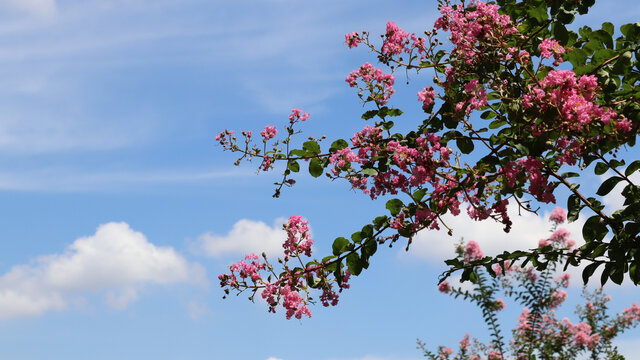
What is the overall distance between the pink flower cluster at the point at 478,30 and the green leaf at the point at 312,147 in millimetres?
1213

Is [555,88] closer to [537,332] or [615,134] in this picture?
[615,134]

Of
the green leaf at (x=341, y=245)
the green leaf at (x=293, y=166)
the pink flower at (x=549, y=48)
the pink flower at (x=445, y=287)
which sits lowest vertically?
the green leaf at (x=341, y=245)

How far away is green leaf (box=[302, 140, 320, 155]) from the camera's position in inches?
187

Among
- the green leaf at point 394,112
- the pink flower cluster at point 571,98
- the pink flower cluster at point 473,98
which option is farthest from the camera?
the green leaf at point 394,112

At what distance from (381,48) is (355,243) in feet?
5.45

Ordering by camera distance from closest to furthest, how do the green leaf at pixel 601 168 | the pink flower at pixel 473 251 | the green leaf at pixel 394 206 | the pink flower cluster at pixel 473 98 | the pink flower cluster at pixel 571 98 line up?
the pink flower cluster at pixel 571 98, the pink flower cluster at pixel 473 98, the green leaf at pixel 394 206, the green leaf at pixel 601 168, the pink flower at pixel 473 251

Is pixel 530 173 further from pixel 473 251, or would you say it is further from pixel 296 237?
pixel 473 251

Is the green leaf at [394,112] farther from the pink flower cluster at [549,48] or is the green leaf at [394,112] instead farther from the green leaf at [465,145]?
the pink flower cluster at [549,48]

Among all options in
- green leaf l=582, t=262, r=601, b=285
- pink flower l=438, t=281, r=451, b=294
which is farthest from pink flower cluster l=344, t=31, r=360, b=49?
pink flower l=438, t=281, r=451, b=294

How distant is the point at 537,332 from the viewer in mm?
8344

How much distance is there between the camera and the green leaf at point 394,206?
407 cm

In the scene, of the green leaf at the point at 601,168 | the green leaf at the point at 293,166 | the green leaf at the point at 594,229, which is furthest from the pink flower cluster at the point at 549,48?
the green leaf at the point at 293,166

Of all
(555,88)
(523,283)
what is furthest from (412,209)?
(523,283)

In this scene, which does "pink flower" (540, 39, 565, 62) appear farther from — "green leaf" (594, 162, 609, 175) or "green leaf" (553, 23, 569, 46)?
"green leaf" (594, 162, 609, 175)
